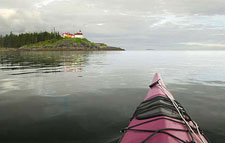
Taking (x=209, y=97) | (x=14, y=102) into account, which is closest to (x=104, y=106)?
(x=14, y=102)

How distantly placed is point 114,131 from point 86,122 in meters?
1.14

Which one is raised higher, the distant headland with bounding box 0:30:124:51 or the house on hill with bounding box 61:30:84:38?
the house on hill with bounding box 61:30:84:38

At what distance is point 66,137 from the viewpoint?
4.71 m

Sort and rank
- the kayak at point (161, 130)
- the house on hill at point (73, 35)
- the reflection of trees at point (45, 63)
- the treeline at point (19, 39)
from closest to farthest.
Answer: the kayak at point (161, 130)
the reflection of trees at point (45, 63)
the treeline at point (19, 39)
the house on hill at point (73, 35)

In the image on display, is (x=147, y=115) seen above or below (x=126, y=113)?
above

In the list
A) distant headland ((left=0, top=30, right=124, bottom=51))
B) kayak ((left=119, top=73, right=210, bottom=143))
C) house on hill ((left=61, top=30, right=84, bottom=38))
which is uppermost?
house on hill ((left=61, top=30, right=84, bottom=38))

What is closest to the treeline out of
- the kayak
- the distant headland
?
the distant headland

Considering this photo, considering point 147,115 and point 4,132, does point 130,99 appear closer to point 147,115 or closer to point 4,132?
point 147,115

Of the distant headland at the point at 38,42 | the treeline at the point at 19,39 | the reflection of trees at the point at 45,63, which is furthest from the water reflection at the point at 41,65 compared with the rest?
the treeline at the point at 19,39

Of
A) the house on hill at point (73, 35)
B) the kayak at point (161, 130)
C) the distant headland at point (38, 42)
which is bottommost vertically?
the kayak at point (161, 130)

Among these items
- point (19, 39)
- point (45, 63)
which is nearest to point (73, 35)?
point (19, 39)

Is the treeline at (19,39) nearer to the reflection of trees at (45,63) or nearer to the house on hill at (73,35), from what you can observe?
the house on hill at (73,35)

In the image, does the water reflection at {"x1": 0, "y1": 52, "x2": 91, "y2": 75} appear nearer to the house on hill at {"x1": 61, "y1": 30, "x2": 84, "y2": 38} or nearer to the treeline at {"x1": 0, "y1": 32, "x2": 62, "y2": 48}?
the treeline at {"x1": 0, "y1": 32, "x2": 62, "y2": 48}

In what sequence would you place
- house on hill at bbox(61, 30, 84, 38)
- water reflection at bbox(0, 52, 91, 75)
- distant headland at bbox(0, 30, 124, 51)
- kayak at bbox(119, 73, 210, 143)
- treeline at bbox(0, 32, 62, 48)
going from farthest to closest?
house on hill at bbox(61, 30, 84, 38), treeline at bbox(0, 32, 62, 48), distant headland at bbox(0, 30, 124, 51), water reflection at bbox(0, 52, 91, 75), kayak at bbox(119, 73, 210, 143)
